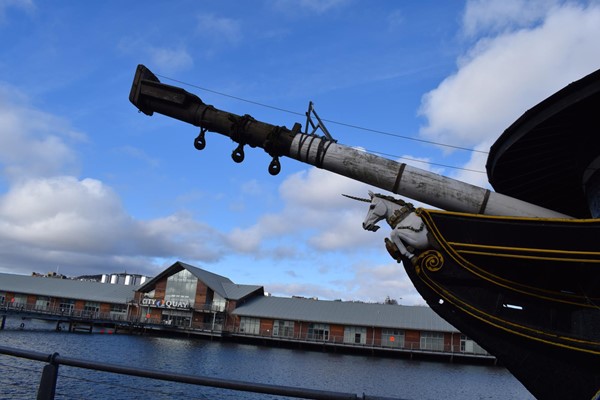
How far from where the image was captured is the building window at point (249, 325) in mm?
64000

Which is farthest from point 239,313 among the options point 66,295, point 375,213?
point 375,213

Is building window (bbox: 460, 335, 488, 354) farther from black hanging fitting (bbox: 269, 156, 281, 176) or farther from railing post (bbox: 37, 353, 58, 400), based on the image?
railing post (bbox: 37, 353, 58, 400)

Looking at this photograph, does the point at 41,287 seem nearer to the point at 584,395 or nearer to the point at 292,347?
the point at 292,347

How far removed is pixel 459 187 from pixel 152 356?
32720 millimetres

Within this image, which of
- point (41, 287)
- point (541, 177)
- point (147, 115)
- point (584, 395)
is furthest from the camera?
point (41, 287)

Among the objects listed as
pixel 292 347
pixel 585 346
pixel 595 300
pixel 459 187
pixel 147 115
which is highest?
pixel 147 115

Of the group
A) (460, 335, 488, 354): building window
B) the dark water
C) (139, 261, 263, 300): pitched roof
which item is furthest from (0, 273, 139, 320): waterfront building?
(460, 335, 488, 354): building window

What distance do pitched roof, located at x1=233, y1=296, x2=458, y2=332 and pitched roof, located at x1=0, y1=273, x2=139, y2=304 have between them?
65.6 feet

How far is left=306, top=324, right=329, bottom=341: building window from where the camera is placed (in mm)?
62000

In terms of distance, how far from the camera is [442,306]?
7.18 m

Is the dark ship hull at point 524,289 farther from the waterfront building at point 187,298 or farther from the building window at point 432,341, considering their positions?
the waterfront building at point 187,298

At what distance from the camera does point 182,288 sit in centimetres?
6819

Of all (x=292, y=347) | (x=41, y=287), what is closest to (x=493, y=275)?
(x=292, y=347)

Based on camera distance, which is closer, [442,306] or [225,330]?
[442,306]
